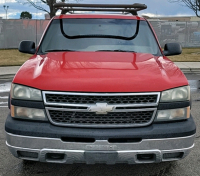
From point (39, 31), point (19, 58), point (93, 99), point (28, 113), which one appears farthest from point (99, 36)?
point (39, 31)

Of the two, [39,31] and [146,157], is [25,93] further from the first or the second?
[39,31]

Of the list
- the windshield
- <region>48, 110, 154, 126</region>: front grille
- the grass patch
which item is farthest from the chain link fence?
<region>48, 110, 154, 126</region>: front grille

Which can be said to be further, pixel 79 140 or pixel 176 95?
pixel 176 95

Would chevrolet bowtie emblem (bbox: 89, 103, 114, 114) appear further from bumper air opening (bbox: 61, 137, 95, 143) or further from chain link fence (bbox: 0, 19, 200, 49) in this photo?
chain link fence (bbox: 0, 19, 200, 49)

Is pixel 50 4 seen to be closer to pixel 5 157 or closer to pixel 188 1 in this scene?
pixel 188 1

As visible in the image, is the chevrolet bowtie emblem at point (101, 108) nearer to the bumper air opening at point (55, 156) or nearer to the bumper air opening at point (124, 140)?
the bumper air opening at point (124, 140)

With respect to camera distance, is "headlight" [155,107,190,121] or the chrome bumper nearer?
the chrome bumper

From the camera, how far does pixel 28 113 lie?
9.84 ft

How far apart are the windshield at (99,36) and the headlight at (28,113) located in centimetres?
142

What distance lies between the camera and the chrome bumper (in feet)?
9.36

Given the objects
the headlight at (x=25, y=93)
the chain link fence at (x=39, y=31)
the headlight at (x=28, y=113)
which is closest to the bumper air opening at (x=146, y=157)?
the headlight at (x=28, y=113)

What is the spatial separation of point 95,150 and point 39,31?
77.4ft

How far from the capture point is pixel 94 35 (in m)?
4.50

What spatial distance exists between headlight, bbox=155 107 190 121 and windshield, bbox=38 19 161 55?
1396mm
